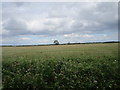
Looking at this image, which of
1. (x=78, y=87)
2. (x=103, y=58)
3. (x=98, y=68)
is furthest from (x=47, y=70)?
(x=103, y=58)

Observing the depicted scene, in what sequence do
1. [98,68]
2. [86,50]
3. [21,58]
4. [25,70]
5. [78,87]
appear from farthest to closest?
1. [86,50]
2. [21,58]
3. [25,70]
4. [98,68]
5. [78,87]

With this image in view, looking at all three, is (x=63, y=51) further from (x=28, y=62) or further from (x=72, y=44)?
(x=28, y=62)

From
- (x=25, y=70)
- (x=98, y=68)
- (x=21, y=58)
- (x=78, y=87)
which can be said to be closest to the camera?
(x=78, y=87)

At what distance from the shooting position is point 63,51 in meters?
6.15

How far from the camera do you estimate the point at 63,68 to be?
4.97 m

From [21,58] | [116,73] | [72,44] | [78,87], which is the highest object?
[72,44]

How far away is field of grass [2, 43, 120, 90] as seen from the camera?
15.1 feet

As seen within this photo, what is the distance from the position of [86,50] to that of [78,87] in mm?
2006

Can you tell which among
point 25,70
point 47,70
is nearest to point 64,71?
point 47,70

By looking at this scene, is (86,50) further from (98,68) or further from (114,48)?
(98,68)

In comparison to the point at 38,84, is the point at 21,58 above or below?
above

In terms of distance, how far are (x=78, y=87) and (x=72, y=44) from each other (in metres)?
2.13

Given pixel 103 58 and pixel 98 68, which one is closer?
pixel 98 68

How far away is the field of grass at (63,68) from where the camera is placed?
15.1ft
